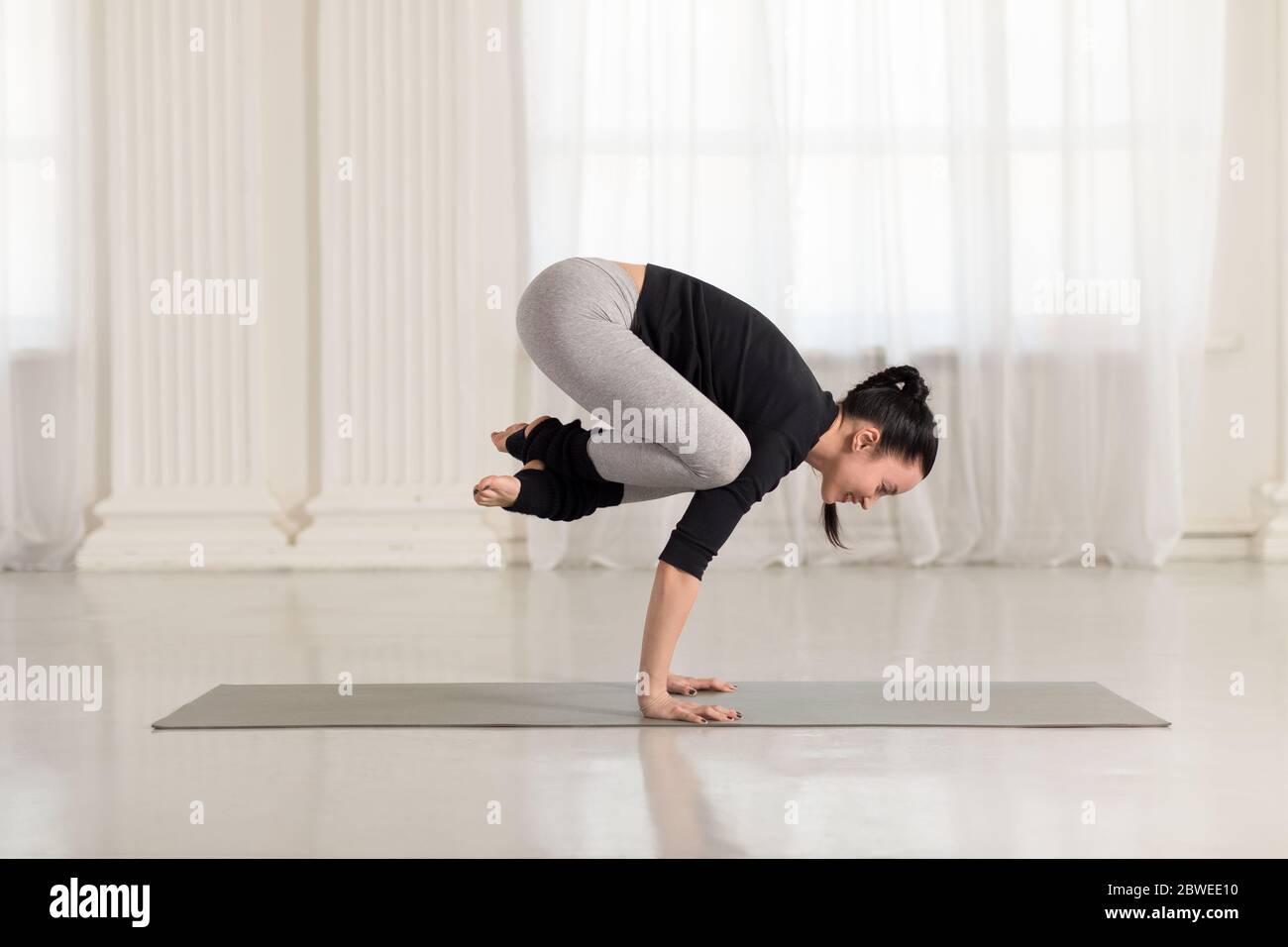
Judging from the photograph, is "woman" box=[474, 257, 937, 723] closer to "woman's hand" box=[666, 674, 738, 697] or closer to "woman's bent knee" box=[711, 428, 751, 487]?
"woman's bent knee" box=[711, 428, 751, 487]

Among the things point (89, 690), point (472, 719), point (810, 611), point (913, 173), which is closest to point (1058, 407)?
point (913, 173)

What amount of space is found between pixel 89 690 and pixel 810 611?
5.77ft

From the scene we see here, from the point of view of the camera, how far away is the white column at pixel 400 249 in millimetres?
4473

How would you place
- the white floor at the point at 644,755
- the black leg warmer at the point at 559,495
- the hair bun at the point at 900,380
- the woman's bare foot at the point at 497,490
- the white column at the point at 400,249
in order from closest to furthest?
the white floor at the point at 644,755, the woman's bare foot at the point at 497,490, the black leg warmer at the point at 559,495, the hair bun at the point at 900,380, the white column at the point at 400,249

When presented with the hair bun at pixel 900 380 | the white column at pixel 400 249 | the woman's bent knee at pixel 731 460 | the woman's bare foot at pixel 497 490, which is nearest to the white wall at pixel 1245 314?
the white column at pixel 400 249

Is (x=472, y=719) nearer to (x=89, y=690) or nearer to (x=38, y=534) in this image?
(x=89, y=690)

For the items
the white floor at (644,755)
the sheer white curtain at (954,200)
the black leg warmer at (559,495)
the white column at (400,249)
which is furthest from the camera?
the white column at (400,249)

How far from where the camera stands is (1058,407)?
14.4 feet

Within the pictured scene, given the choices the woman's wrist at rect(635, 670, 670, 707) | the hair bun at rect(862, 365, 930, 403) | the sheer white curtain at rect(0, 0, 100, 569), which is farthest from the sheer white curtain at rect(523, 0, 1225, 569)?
the woman's wrist at rect(635, 670, 670, 707)

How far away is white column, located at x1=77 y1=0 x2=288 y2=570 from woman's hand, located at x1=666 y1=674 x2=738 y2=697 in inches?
101

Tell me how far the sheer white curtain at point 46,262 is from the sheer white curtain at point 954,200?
1557 millimetres

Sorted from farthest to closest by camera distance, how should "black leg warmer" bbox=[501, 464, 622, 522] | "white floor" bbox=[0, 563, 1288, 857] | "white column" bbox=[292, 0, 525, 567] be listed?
"white column" bbox=[292, 0, 525, 567] → "black leg warmer" bbox=[501, 464, 622, 522] → "white floor" bbox=[0, 563, 1288, 857]

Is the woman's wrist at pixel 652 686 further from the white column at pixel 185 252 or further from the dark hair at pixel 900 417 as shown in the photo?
the white column at pixel 185 252

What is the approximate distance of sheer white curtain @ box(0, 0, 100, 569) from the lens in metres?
4.39
